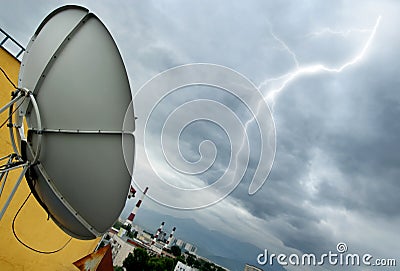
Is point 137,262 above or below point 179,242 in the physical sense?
below

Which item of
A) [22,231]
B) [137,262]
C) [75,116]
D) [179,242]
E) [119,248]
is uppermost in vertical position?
[179,242]

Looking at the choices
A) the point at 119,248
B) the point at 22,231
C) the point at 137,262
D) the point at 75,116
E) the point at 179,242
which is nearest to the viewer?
the point at 75,116

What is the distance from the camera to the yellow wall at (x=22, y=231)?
22.0 feet

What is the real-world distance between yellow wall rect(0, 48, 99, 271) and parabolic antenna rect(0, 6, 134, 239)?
416 cm

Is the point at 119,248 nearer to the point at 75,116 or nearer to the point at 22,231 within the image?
the point at 22,231

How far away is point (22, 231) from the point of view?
7.08m

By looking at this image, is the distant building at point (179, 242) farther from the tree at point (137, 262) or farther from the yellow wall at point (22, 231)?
the yellow wall at point (22, 231)

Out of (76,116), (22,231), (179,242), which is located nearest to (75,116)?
(76,116)

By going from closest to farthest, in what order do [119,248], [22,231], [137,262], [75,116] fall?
[75,116]
[22,231]
[137,262]
[119,248]

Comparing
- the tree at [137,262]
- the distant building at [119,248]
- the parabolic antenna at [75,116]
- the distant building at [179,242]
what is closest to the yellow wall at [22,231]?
the parabolic antenna at [75,116]

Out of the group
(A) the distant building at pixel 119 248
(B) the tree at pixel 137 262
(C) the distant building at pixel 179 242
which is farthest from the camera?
(C) the distant building at pixel 179 242

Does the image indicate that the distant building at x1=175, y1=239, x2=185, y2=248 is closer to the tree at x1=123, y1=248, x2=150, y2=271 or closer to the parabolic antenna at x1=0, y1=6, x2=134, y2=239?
the tree at x1=123, y1=248, x2=150, y2=271

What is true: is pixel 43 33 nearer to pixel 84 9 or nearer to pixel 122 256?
pixel 84 9

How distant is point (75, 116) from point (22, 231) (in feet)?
18.2
